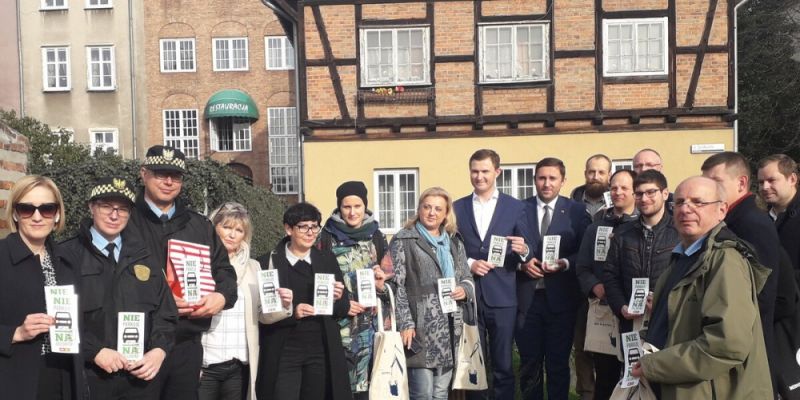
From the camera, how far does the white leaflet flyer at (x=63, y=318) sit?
3449mm

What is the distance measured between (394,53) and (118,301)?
46.3 feet

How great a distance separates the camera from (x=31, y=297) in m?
3.50

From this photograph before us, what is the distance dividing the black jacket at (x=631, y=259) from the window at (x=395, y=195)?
39.8 ft

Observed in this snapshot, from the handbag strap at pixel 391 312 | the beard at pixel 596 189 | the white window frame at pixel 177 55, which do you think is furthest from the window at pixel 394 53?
the white window frame at pixel 177 55

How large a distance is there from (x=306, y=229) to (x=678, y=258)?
8.17 ft

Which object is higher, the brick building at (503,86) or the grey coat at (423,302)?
the brick building at (503,86)

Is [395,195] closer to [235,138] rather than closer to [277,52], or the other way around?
[235,138]

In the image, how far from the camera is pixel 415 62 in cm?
1731

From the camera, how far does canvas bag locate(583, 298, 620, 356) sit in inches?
216

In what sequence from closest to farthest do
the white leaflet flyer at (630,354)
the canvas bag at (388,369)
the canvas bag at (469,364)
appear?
the white leaflet flyer at (630,354)
the canvas bag at (388,369)
the canvas bag at (469,364)

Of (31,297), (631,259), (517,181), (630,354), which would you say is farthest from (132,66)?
(630,354)

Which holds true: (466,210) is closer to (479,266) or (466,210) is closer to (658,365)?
(479,266)

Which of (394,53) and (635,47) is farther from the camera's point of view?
(394,53)

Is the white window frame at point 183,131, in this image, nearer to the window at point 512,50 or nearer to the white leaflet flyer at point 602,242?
the window at point 512,50
